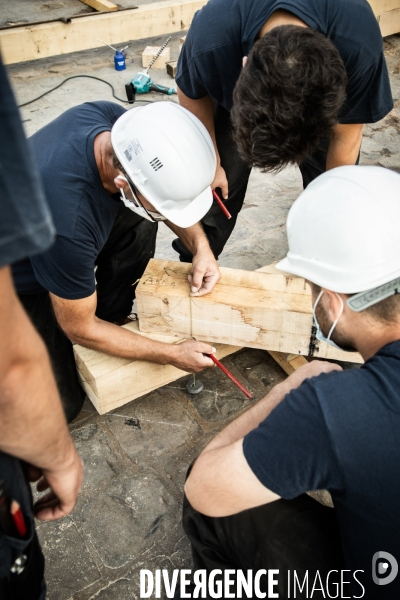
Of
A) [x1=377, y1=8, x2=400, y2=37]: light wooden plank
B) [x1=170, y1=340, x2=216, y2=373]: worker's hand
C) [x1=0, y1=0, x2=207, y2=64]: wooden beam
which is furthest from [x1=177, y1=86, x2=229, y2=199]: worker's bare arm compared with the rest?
[x1=377, y1=8, x2=400, y2=37]: light wooden plank

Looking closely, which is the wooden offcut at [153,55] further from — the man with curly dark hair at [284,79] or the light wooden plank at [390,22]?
the man with curly dark hair at [284,79]

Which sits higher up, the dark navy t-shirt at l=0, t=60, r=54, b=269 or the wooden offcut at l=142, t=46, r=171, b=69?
the dark navy t-shirt at l=0, t=60, r=54, b=269

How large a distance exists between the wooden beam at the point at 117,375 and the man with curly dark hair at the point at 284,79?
3.65 feet

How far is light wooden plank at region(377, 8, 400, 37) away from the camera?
7.08m

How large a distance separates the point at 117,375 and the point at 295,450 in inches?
58.1

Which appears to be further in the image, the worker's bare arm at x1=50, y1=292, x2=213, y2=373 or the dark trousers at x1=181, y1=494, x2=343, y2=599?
the worker's bare arm at x1=50, y1=292, x2=213, y2=373

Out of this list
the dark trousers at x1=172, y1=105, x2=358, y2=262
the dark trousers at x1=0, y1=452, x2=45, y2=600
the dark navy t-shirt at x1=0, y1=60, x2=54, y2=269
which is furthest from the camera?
the dark trousers at x1=172, y1=105, x2=358, y2=262

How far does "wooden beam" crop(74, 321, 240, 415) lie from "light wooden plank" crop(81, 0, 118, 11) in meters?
6.05

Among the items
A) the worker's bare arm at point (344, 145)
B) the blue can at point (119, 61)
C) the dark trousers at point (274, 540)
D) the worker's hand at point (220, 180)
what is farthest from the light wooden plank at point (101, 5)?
the dark trousers at point (274, 540)

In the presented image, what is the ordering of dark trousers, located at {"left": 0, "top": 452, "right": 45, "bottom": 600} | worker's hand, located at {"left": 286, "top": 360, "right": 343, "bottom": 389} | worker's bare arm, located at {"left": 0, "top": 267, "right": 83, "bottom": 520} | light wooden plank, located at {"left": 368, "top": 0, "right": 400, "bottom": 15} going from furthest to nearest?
light wooden plank, located at {"left": 368, "top": 0, "right": 400, "bottom": 15} < worker's hand, located at {"left": 286, "top": 360, "right": 343, "bottom": 389} < dark trousers, located at {"left": 0, "top": 452, "right": 45, "bottom": 600} < worker's bare arm, located at {"left": 0, "top": 267, "right": 83, "bottom": 520}

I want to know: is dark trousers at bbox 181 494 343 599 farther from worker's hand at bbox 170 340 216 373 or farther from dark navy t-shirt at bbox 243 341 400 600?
worker's hand at bbox 170 340 216 373

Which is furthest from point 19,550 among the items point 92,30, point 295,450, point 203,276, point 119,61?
point 119,61

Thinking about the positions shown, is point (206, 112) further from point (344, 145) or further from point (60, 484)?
point (60, 484)

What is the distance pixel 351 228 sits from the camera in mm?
1739
